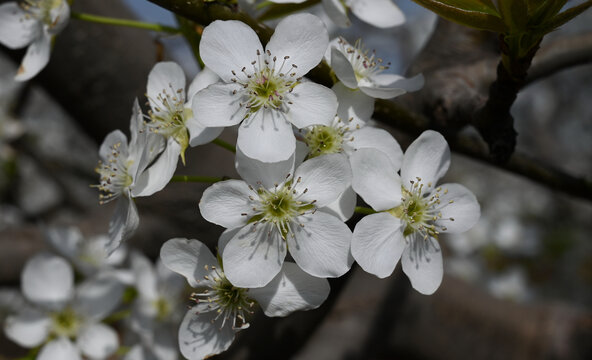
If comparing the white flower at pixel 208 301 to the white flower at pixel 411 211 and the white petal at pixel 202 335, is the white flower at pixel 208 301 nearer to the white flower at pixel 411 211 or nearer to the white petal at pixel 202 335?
the white petal at pixel 202 335

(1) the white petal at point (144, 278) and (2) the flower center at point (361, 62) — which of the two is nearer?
(2) the flower center at point (361, 62)

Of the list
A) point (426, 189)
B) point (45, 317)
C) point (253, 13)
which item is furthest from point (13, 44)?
point (426, 189)

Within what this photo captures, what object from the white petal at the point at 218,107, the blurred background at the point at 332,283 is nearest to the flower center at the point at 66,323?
the blurred background at the point at 332,283

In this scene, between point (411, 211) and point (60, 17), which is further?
point (60, 17)

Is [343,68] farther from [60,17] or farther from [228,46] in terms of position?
[60,17]

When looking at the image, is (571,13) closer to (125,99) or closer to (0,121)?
(125,99)

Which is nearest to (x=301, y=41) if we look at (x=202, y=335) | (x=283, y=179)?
(x=283, y=179)
